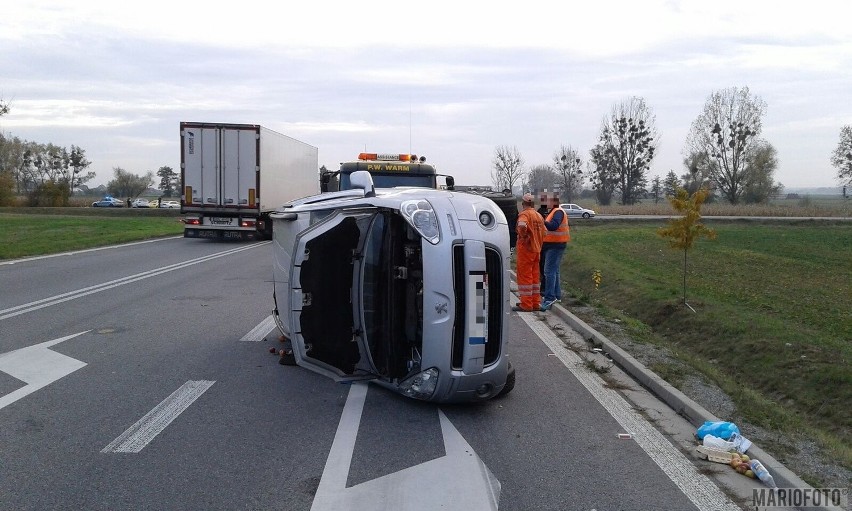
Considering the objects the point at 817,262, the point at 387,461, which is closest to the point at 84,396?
the point at 387,461

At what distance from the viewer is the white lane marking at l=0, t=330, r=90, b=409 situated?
279 inches

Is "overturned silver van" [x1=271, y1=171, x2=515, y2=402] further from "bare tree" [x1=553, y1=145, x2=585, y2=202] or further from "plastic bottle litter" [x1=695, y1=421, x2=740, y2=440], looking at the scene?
"bare tree" [x1=553, y1=145, x2=585, y2=202]

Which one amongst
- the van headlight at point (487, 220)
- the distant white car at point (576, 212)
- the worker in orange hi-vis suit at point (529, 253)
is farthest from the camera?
the distant white car at point (576, 212)

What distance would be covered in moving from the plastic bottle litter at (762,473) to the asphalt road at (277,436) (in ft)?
1.20

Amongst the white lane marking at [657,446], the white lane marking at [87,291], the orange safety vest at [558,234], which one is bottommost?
the white lane marking at [657,446]

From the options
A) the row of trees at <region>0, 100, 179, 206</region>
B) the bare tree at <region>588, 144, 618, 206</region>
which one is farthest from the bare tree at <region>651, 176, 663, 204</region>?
the row of trees at <region>0, 100, 179, 206</region>

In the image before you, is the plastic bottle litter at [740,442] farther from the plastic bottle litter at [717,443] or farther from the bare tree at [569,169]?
the bare tree at [569,169]

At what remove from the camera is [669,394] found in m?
7.30

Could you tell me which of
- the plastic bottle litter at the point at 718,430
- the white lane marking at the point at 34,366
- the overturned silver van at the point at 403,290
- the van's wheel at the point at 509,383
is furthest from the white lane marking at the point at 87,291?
the plastic bottle litter at the point at 718,430

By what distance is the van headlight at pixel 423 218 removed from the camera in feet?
20.6

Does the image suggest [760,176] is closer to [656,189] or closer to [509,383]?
[656,189]

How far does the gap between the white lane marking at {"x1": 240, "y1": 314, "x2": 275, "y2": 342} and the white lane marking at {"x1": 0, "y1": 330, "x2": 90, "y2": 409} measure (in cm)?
207

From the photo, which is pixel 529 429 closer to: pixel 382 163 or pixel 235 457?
pixel 235 457

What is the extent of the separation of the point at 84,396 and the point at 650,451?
15.9 feet
